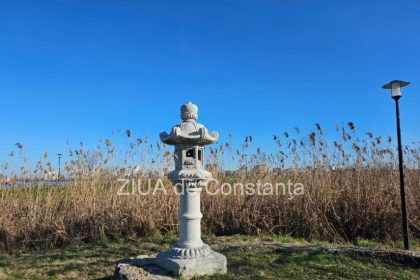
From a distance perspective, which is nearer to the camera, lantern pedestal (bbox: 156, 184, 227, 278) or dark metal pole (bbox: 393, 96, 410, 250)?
lantern pedestal (bbox: 156, 184, 227, 278)

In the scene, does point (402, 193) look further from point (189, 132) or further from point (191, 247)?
point (189, 132)

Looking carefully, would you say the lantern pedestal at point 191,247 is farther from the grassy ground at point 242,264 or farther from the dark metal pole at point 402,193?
the dark metal pole at point 402,193

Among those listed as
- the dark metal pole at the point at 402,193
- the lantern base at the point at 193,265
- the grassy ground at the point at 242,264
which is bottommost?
the grassy ground at the point at 242,264

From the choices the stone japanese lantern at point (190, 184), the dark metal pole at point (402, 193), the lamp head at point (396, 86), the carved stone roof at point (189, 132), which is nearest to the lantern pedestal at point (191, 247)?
the stone japanese lantern at point (190, 184)

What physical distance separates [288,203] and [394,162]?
86.1 inches

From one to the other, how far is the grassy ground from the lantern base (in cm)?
11

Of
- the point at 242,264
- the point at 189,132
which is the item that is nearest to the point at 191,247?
the point at 242,264

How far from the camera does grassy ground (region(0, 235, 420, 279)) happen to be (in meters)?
3.85

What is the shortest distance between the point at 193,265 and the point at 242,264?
806 mm

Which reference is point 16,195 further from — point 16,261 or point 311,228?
point 311,228

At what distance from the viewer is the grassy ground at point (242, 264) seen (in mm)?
3846

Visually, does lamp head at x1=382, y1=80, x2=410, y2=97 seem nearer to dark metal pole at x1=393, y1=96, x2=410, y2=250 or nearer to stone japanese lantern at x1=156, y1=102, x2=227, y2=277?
dark metal pole at x1=393, y1=96, x2=410, y2=250

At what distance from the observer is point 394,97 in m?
5.27

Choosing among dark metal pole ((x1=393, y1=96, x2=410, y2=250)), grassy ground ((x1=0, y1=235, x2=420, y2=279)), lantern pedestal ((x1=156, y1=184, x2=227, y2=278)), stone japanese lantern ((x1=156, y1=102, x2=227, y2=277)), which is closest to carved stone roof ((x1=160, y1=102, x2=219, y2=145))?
stone japanese lantern ((x1=156, y1=102, x2=227, y2=277))
